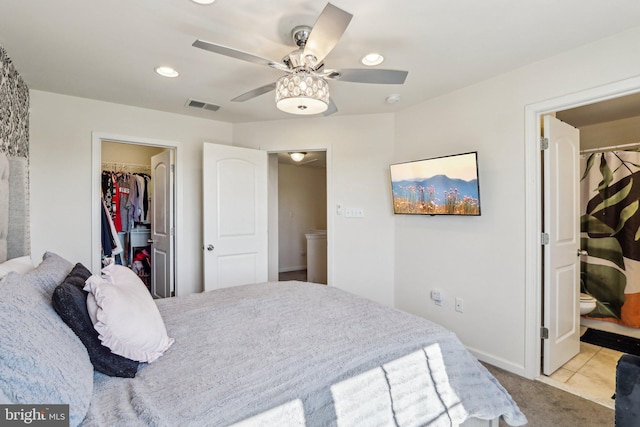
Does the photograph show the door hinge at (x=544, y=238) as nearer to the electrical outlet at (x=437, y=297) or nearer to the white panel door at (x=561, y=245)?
the white panel door at (x=561, y=245)

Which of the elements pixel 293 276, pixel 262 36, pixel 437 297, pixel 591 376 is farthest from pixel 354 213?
pixel 293 276

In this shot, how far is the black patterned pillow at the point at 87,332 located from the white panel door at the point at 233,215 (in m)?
2.23

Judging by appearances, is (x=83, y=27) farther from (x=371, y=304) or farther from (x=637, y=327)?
(x=637, y=327)

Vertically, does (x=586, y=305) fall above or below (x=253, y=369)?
below

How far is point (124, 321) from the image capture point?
3.68ft

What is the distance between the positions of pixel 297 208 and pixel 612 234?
495 cm

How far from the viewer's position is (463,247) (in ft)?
9.13

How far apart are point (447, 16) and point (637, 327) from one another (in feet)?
11.8

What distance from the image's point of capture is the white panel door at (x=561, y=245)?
2375 millimetres

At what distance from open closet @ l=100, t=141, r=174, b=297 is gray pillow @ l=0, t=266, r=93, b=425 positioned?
9.62 ft

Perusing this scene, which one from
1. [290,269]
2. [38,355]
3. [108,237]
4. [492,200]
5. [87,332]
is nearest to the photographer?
[38,355]

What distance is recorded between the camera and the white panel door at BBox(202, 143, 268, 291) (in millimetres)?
3332

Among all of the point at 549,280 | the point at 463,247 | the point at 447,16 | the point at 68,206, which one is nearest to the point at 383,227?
the point at 463,247

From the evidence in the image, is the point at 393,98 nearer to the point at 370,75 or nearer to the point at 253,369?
the point at 370,75
